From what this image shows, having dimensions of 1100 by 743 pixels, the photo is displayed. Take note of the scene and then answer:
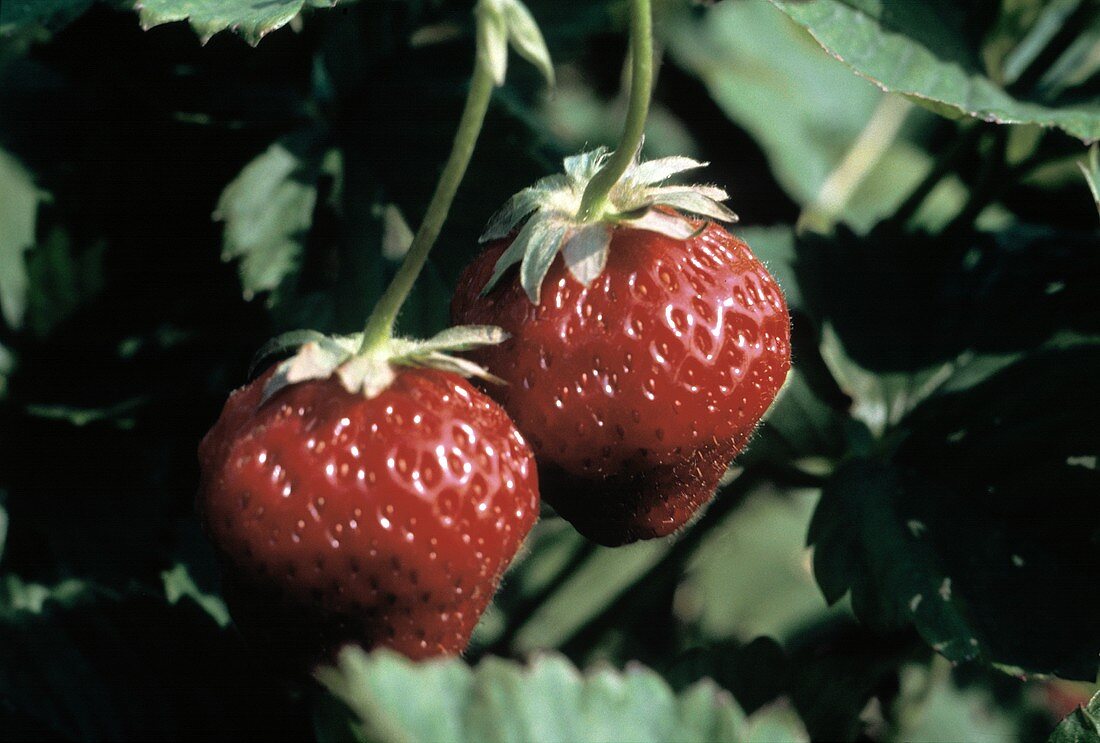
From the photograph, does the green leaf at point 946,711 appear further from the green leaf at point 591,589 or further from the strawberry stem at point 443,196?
the strawberry stem at point 443,196

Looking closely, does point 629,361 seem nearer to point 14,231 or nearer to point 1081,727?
point 1081,727

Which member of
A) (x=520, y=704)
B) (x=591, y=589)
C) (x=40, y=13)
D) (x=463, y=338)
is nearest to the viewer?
(x=520, y=704)

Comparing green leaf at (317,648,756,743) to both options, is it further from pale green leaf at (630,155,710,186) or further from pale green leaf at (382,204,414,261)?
pale green leaf at (382,204,414,261)

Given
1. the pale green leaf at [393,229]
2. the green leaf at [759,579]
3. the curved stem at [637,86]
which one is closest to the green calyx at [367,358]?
the curved stem at [637,86]

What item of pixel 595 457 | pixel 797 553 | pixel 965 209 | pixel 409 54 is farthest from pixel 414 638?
pixel 797 553

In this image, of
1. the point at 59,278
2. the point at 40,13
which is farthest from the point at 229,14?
the point at 59,278

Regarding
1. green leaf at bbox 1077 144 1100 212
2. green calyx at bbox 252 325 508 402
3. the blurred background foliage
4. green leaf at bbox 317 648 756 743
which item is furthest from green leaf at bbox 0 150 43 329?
green leaf at bbox 1077 144 1100 212
